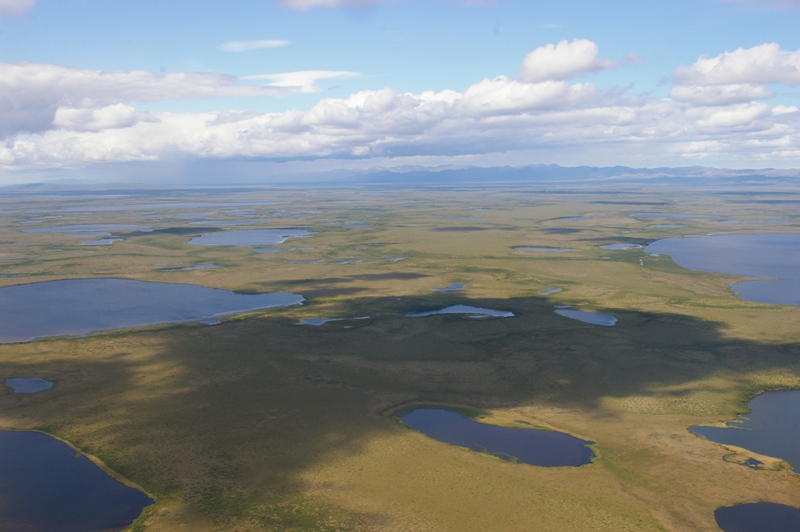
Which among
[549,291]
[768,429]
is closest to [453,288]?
[549,291]

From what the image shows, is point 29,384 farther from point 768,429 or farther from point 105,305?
point 768,429

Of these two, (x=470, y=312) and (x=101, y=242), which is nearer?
(x=470, y=312)

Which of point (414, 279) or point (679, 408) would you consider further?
point (414, 279)

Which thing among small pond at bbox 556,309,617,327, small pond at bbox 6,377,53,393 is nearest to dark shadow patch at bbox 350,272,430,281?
small pond at bbox 556,309,617,327

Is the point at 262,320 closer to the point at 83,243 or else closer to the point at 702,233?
the point at 83,243

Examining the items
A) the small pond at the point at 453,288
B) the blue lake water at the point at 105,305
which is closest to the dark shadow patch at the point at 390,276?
the small pond at the point at 453,288

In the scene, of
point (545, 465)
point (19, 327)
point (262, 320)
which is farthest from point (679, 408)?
point (19, 327)
